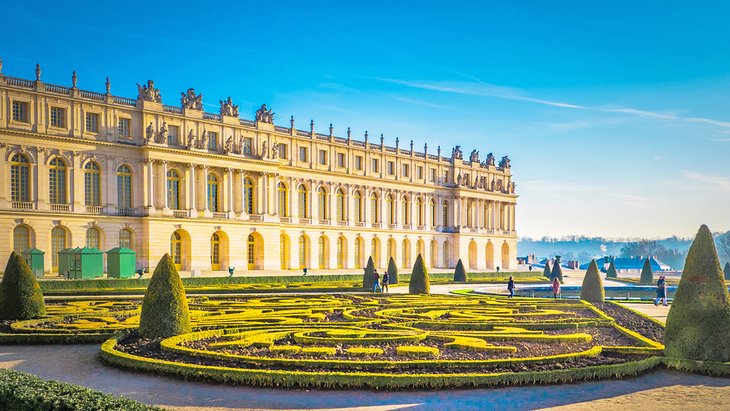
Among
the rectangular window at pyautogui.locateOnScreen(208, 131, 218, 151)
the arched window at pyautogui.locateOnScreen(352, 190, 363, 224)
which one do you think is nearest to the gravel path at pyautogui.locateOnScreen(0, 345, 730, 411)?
the rectangular window at pyautogui.locateOnScreen(208, 131, 218, 151)

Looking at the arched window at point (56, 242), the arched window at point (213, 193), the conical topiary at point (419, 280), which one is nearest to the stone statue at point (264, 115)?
the arched window at point (213, 193)

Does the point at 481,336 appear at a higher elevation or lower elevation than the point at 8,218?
lower

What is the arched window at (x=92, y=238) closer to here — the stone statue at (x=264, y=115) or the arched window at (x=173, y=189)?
the arched window at (x=173, y=189)

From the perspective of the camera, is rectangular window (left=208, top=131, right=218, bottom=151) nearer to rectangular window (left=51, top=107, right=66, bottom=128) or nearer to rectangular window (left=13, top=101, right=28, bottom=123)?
rectangular window (left=51, top=107, right=66, bottom=128)

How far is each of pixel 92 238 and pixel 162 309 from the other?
3547 centimetres

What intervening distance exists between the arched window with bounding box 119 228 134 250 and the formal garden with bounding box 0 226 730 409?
1068 inches

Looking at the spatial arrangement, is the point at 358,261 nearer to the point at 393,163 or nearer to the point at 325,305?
the point at 393,163

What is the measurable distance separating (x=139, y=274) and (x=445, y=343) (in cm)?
3431

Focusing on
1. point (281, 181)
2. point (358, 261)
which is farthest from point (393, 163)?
point (281, 181)

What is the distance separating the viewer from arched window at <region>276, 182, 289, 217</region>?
204 feet

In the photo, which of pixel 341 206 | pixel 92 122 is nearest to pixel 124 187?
pixel 92 122

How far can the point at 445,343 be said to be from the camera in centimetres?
1598

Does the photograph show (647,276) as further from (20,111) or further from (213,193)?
(20,111)

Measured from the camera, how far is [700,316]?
14141 millimetres
